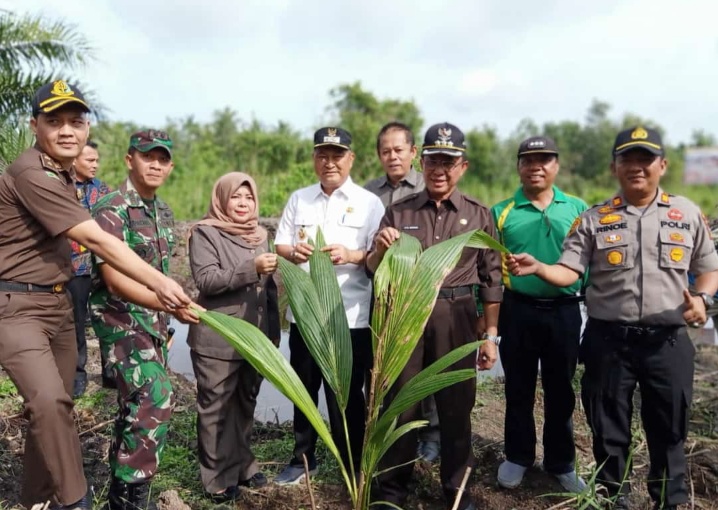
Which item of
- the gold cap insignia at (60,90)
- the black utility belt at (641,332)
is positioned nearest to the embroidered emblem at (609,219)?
the black utility belt at (641,332)

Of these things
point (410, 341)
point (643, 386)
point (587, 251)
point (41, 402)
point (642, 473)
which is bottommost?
point (642, 473)

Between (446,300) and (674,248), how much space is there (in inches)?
40.0

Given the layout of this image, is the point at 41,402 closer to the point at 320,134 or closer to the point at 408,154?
the point at 320,134

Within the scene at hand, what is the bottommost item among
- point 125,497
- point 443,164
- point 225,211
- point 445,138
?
point 125,497

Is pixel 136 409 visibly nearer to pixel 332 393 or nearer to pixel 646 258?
pixel 332 393

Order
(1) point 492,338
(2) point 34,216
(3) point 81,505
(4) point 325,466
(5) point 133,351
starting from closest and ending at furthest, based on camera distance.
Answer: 1. (2) point 34,216
2. (3) point 81,505
3. (5) point 133,351
4. (1) point 492,338
5. (4) point 325,466

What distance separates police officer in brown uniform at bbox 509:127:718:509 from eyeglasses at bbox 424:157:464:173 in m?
0.52

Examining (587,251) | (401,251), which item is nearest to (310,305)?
(401,251)

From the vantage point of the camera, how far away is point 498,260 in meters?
3.23

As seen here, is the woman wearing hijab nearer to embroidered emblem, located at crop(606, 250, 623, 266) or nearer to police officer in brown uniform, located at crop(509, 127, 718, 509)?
→ police officer in brown uniform, located at crop(509, 127, 718, 509)

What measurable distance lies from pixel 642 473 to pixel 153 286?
285 cm

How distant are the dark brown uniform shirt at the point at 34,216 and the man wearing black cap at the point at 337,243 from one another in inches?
43.0

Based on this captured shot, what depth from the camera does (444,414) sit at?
306 cm

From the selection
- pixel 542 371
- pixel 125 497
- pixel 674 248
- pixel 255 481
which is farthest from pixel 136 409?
pixel 674 248
